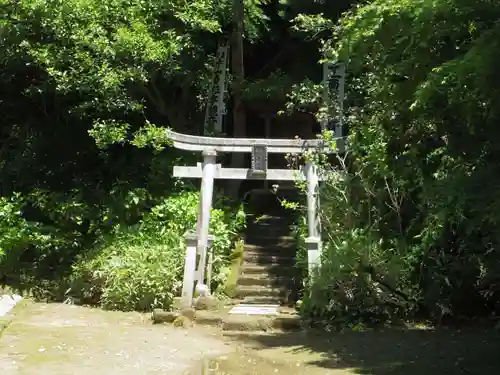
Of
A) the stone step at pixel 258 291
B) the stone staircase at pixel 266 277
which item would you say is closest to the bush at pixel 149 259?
the stone step at pixel 258 291

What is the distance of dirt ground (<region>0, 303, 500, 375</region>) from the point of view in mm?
6820

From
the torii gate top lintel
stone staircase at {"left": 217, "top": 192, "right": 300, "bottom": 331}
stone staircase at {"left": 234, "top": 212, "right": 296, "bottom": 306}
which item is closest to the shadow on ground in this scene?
stone staircase at {"left": 217, "top": 192, "right": 300, "bottom": 331}

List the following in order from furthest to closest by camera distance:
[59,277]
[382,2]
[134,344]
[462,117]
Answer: [59,277], [134,344], [382,2], [462,117]

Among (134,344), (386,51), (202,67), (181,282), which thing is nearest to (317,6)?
(202,67)

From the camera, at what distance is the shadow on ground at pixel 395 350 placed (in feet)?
22.6

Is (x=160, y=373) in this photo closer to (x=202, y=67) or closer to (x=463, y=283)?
(x=463, y=283)

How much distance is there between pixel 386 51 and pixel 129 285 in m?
6.04

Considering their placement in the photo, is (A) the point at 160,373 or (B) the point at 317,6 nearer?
(A) the point at 160,373

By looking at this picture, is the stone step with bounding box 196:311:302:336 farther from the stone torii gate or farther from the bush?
the bush

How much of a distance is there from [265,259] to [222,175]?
2057 mm

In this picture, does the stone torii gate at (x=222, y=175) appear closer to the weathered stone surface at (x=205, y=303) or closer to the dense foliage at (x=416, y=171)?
the weathered stone surface at (x=205, y=303)

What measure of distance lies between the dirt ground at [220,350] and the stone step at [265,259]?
3136mm

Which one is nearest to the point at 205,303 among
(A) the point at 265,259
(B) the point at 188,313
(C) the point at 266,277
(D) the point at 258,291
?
(B) the point at 188,313

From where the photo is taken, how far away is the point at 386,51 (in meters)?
6.11
